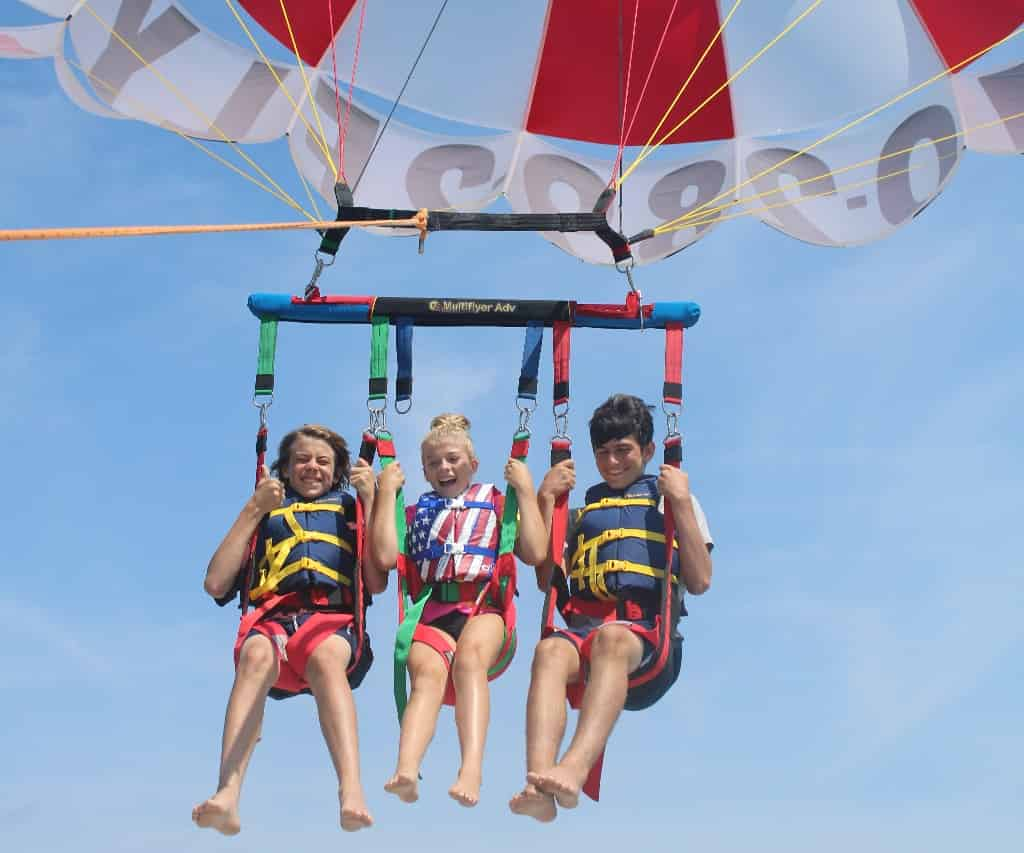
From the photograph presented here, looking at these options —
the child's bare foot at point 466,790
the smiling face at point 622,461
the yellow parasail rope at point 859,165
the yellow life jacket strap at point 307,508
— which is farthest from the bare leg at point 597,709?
the yellow parasail rope at point 859,165

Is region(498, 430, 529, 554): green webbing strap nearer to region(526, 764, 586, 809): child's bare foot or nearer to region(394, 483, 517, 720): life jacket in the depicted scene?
region(394, 483, 517, 720): life jacket

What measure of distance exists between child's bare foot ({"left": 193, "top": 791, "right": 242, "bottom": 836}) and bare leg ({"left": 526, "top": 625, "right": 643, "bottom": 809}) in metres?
0.93

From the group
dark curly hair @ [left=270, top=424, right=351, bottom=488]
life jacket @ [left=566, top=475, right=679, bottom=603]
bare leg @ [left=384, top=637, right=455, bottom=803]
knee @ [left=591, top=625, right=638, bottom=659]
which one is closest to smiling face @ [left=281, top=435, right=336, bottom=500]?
dark curly hair @ [left=270, top=424, right=351, bottom=488]

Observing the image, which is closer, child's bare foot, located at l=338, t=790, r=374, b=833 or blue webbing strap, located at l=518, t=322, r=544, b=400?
child's bare foot, located at l=338, t=790, r=374, b=833

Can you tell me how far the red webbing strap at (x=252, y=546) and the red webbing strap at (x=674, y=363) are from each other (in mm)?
1404

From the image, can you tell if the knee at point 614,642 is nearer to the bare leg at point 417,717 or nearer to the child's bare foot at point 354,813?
the bare leg at point 417,717

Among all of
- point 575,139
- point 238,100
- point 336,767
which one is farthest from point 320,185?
point 336,767

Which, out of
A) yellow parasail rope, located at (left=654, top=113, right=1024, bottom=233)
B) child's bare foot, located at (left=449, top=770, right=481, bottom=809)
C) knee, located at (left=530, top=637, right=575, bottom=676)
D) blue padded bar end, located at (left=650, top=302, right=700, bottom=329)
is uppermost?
yellow parasail rope, located at (left=654, top=113, right=1024, bottom=233)

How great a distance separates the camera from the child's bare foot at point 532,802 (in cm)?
504

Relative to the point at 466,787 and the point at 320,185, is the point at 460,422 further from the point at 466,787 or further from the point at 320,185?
the point at 320,185

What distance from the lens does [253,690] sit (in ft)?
17.5

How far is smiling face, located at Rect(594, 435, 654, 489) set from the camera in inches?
231

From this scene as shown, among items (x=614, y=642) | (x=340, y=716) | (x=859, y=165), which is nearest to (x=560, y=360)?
(x=614, y=642)

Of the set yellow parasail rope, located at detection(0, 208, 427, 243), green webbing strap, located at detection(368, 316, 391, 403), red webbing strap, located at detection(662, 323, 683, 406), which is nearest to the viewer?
yellow parasail rope, located at detection(0, 208, 427, 243)
